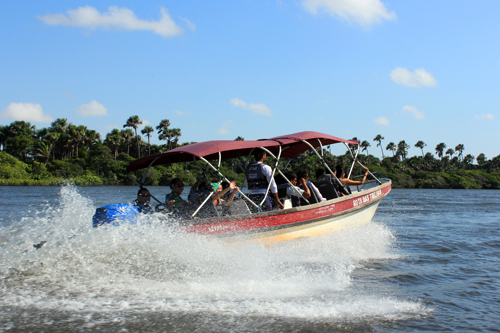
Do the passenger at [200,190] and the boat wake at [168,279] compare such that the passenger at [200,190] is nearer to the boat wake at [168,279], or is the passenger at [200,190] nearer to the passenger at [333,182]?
the boat wake at [168,279]

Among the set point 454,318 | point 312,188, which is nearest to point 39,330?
point 454,318

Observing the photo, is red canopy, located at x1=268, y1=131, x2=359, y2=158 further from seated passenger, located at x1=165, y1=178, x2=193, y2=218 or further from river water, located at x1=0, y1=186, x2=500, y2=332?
seated passenger, located at x1=165, y1=178, x2=193, y2=218

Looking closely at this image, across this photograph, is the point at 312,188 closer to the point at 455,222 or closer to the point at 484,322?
the point at 484,322

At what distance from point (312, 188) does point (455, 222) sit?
9.32m

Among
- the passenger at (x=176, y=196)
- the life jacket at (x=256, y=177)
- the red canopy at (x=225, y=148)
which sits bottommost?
the passenger at (x=176, y=196)

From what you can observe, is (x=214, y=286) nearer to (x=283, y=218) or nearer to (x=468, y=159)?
(x=283, y=218)

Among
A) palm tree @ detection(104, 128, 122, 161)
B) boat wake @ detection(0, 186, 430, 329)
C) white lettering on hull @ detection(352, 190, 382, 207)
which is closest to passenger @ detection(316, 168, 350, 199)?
white lettering on hull @ detection(352, 190, 382, 207)

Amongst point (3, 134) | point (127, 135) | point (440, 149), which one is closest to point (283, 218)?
point (127, 135)

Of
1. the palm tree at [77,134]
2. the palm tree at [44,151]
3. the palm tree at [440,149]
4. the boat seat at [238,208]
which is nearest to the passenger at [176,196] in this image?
the boat seat at [238,208]

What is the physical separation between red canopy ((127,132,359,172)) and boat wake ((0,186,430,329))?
1.33 metres

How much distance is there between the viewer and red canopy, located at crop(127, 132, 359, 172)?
22.3 ft

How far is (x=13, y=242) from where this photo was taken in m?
6.26

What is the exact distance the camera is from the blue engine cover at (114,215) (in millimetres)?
5957

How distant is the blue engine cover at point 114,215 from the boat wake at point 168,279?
0.14m
